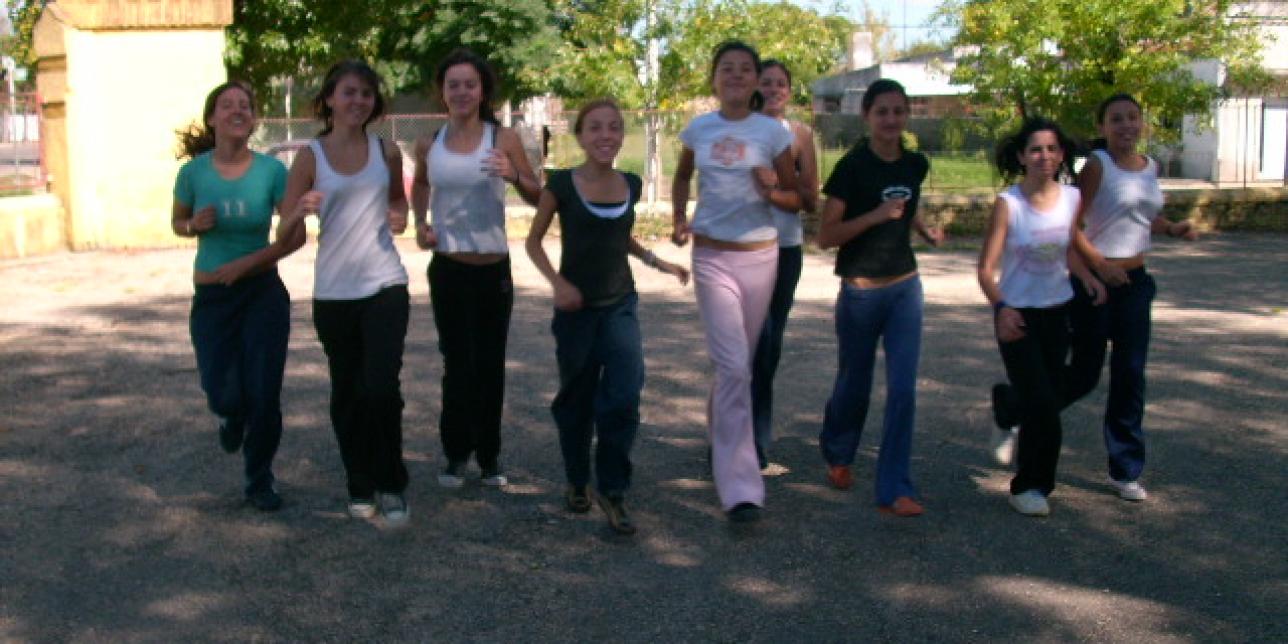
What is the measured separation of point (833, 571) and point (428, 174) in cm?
240

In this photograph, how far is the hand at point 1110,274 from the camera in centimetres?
614

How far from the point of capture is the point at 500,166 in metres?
5.87

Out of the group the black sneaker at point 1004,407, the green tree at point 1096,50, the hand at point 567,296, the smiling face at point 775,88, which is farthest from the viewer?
the green tree at point 1096,50

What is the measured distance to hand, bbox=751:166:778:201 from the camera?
19.5ft

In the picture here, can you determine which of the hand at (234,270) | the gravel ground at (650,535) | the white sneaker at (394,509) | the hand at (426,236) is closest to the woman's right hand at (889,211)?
the gravel ground at (650,535)

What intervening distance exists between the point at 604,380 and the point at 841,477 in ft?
4.33

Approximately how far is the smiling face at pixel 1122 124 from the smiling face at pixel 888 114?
98 centimetres

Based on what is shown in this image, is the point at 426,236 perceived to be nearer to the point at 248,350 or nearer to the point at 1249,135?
the point at 248,350

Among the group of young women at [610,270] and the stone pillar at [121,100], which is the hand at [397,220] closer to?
the group of young women at [610,270]

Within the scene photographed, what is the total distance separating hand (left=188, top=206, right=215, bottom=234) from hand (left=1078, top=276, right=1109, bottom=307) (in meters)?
3.74

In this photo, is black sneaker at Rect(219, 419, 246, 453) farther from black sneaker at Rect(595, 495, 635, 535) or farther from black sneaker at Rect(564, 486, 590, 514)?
black sneaker at Rect(595, 495, 635, 535)

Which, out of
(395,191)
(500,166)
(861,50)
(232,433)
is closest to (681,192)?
(500,166)

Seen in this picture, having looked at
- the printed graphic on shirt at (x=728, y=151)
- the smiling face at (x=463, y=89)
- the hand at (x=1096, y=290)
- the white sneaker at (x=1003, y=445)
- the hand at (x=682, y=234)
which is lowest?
the white sneaker at (x=1003, y=445)

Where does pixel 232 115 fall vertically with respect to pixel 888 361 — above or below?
above
